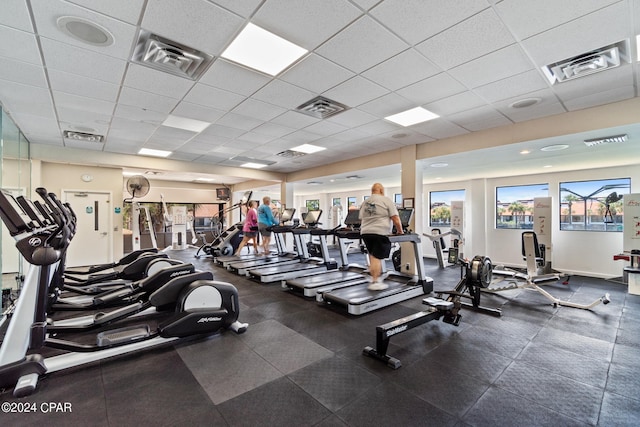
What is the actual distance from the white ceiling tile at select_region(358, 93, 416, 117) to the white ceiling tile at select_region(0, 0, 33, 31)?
11.2ft

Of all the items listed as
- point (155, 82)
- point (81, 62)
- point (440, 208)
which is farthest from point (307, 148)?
point (440, 208)

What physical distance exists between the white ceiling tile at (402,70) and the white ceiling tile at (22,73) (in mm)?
3524

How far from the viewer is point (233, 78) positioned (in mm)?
3158

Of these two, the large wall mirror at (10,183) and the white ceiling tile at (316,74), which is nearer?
the white ceiling tile at (316,74)

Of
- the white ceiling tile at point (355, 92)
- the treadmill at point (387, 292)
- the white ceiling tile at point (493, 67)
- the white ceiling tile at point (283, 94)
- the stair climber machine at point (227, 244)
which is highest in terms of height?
the white ceiling tile at point (355, 92)

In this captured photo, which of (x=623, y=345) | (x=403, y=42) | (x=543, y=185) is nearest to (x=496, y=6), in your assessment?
(x=403, y=42)

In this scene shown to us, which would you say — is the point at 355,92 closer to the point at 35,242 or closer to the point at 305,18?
the point at 305,18

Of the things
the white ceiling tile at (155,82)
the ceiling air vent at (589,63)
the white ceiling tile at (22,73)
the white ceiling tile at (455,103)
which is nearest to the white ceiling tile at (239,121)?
the white ceiling tile at (155,82)

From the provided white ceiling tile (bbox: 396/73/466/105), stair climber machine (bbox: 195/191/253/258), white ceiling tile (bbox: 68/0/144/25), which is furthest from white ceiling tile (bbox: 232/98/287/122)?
stair climber machine (bbox: 195/191/253/258)

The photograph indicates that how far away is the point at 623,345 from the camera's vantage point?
9.19ft

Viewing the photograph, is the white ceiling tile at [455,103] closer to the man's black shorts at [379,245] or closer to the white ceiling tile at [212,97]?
the man's black shorts at [379,245]

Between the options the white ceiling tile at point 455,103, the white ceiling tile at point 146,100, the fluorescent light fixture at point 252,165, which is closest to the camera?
the white ceiling tile at point 146,100

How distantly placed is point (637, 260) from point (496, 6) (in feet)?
17.1

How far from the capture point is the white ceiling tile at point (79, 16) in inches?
81.0
